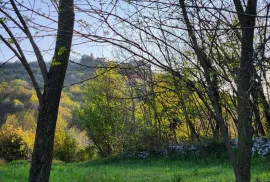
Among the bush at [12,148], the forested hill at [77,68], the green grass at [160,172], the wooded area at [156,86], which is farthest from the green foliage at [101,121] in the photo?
the forested hill at [77,68]

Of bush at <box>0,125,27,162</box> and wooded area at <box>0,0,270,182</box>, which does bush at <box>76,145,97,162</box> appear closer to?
wooded area at <box>0,0,270,182</box>

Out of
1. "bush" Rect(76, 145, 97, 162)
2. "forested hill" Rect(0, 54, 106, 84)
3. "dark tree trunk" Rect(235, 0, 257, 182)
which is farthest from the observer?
"bush" Rect(76, 145, 97, 162)

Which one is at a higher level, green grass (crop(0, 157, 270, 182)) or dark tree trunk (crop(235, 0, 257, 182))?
dark tree trunk (crop(235, 0, 257, 182))

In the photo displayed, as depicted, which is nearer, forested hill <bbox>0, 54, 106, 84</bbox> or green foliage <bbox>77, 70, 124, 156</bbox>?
forested hill <bbox>0, 54, 106, 84</bbox>

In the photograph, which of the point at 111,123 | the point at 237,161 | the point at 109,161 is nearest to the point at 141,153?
the point at 109,161

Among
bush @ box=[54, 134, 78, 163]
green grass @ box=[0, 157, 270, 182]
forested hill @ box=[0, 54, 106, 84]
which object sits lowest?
green grass @ box=[0, 157, 270, 182]

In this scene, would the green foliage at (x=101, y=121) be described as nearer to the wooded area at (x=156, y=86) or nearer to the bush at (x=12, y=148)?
the wooded area at (x=156, y=86)

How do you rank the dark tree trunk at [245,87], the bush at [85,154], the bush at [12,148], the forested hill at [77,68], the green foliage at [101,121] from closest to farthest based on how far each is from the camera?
the dark tree trunk at [245,87]
the forested hill at [77,68]
the green foliage at [101,121]
the bush at [12,148]
the bush at [85,154]

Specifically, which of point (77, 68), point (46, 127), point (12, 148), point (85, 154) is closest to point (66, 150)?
point (85, 154)

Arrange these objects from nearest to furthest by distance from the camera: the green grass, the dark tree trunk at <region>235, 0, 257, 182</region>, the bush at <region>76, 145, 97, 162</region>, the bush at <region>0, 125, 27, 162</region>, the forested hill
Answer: the dark tree trunk at <region>235, 0, 257, 182</region> → the forested hill → the green grass → the bush at <region>0, 125, 27, 162</region> → the bush at <region>76, 145, 97, 162</region>

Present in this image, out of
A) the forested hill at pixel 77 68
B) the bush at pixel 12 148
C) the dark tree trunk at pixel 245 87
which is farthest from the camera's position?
the bush at pixel 12 148

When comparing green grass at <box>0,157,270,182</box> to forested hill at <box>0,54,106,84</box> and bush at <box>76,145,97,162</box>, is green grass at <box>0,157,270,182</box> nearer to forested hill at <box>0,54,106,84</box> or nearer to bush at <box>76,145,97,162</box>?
forested hill at <box>0,54,106,84</box>

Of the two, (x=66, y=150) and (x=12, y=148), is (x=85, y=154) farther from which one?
(x=12, y=148)

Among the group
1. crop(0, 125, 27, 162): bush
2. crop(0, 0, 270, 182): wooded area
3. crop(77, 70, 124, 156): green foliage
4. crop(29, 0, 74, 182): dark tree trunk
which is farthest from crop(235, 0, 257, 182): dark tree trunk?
crop(0, 125, 27, 162): bush
